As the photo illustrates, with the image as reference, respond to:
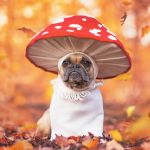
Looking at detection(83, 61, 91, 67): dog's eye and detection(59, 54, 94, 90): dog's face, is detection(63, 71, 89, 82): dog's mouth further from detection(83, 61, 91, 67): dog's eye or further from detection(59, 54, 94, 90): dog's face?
detection(83, 61, 91, 67): dog's eye

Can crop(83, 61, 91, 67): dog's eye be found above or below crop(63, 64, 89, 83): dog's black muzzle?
above

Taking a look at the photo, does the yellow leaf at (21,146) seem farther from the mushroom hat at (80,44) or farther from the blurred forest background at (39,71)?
the blurred forest background at (39,71)

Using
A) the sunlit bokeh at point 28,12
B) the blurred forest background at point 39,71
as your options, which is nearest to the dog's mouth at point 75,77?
the blurred forest background at point 39,71

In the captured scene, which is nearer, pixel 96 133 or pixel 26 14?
pixel 96 133

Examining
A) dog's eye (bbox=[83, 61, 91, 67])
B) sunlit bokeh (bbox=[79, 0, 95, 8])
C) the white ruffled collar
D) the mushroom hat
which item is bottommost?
the white ruffled collar

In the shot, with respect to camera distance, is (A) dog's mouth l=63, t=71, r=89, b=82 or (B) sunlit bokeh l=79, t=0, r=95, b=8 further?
(B) sunlit bokeh l=79, t=0, r=95, b=8

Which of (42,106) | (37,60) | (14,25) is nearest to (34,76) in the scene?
(42,106)

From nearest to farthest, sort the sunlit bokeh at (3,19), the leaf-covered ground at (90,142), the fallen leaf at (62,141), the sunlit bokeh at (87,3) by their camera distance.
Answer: the leaf-covered ground at (90,142), the fallen leaf at (62,141), the sunlit bokeh at (3,19), the sunlit bokeh at (87,3)

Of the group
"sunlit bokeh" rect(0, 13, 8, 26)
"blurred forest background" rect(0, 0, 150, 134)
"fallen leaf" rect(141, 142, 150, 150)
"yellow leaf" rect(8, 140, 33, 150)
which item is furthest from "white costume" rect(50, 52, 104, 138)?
"sunlit bokeh" rect(0, 13, 8, 26)

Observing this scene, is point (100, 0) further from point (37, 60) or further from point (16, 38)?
point (37, 60)
